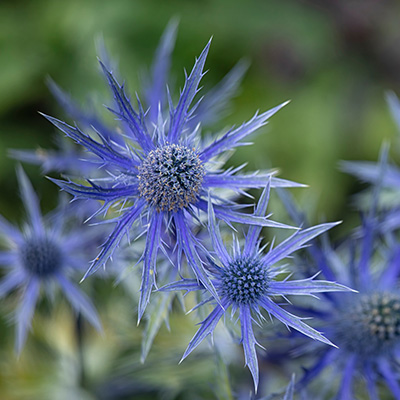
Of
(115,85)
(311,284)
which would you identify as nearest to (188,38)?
(115,85)

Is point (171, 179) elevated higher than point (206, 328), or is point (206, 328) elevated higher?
point (171, 179)

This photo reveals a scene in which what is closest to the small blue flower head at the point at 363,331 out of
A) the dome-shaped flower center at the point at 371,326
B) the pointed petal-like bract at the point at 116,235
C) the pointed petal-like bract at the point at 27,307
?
the dome-shaped flower center at the point at 371,326

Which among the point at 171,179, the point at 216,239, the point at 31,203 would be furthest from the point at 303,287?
the point at 31,203

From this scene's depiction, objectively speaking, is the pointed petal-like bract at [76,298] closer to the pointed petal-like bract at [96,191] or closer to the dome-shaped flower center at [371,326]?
the pointed petal-like bract at [96,191]

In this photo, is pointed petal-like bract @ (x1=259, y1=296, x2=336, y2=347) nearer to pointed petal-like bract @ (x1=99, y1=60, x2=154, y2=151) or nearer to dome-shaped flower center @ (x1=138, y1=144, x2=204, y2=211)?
dome-shaped flower center @ (x1=138, y1=144, x2=204, y2=211)

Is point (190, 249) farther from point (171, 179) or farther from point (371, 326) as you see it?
point (371, 326)

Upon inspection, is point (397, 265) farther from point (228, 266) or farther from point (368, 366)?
point (228, 266)

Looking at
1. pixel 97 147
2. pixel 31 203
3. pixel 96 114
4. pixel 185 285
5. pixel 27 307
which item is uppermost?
pixel 96 114
